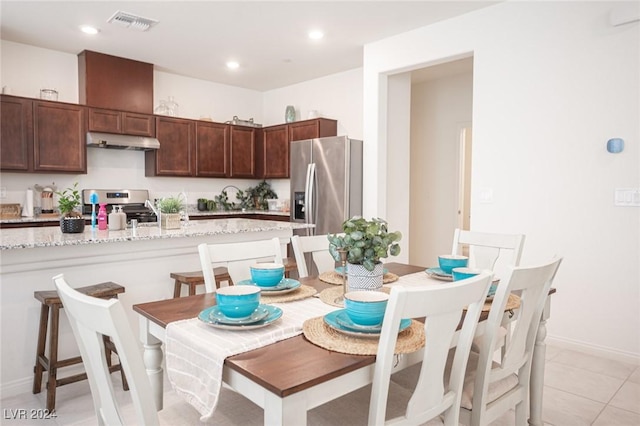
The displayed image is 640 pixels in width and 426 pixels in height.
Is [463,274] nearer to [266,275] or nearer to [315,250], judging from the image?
[266,275]

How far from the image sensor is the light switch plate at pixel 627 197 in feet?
9.61

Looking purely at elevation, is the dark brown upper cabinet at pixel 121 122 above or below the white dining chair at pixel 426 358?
above

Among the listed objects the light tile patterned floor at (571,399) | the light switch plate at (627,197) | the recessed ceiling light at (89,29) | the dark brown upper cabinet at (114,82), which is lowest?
the light tile patterned floor at (571,399)

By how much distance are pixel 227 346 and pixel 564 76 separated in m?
3.23

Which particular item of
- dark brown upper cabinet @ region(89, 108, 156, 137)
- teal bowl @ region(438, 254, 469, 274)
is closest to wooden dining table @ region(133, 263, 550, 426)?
teal bowl @ region(438, 254, 469, 274)

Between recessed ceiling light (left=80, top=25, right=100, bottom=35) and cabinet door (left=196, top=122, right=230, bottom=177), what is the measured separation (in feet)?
5.53

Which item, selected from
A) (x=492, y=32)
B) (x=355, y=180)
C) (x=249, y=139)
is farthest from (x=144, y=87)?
(x=492, y=32)

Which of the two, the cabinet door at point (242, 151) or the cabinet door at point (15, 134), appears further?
the cabinet door at point (242, 151)

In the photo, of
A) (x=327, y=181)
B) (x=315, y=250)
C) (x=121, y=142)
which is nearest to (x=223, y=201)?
(x=121, y=142)

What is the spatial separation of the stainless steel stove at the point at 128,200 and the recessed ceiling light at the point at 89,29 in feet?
5.72

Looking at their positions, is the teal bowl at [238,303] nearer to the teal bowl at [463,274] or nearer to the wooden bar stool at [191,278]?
the teal bowl at [463,274]

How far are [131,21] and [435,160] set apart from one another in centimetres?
412

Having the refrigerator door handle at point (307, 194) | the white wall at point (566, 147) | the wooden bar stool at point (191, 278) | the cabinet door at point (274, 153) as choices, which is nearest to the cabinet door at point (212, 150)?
the cabinet door at point (274, 153)

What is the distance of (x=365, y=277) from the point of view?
1.76 meters
